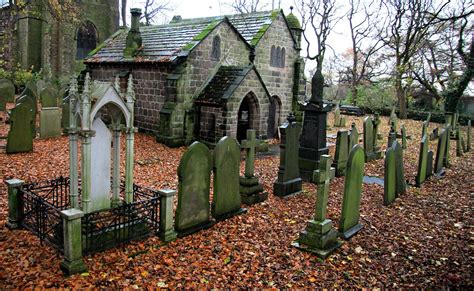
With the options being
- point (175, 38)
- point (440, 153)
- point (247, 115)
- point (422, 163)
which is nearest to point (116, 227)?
point (422, 163)

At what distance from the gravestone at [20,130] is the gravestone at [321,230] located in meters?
9.01

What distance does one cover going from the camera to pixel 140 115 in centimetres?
1645

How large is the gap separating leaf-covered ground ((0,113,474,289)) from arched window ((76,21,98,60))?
22.9 metres

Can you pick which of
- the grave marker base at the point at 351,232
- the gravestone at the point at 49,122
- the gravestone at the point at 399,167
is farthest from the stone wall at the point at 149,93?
the grave marker base at the point at 351,232

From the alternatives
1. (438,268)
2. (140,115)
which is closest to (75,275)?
(438,268)

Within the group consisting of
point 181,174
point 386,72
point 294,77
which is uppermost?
point 386,72

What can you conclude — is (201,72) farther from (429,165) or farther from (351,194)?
(351,194)

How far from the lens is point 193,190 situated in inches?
248

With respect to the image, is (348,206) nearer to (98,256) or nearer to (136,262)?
(136,262)

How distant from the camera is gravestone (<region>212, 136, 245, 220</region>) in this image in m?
6.79

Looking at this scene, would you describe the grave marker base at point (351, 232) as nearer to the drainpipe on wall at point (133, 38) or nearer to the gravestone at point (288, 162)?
the gravestone at point (288, 162)

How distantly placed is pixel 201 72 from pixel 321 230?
10.5m

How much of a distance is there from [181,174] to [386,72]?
36.9 m

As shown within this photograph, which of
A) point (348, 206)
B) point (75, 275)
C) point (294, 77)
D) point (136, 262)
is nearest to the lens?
point (75, 275)
